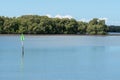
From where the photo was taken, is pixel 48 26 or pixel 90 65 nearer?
pixel 90 65

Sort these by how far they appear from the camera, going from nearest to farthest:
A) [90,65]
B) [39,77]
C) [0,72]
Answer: [39,77] → [0,72] → [90,65]

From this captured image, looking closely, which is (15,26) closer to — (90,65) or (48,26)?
(48,26)

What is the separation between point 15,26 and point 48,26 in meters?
7.43

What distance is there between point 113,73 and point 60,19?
82099 mm

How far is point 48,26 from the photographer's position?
105000 mm

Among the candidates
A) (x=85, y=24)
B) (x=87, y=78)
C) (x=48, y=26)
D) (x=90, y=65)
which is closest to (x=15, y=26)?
(x=48, y=26)

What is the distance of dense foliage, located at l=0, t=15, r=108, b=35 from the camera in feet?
344

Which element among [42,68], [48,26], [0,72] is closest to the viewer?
[0,72]

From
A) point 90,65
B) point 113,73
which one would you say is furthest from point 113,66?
point 113,73

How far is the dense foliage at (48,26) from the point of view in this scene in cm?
10500

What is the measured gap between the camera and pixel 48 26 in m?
105

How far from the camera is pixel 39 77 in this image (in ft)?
79.5

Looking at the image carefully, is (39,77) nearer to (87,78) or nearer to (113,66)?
(87,78)

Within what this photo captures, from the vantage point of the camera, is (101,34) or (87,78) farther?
(101,34)
